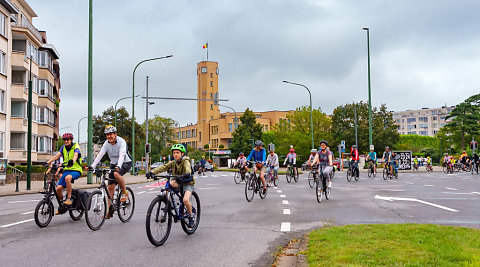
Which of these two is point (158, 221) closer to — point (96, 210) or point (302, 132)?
point (96, 210)

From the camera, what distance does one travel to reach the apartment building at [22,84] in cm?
3331

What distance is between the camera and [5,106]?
1316 inches

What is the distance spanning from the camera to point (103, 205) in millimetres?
8328

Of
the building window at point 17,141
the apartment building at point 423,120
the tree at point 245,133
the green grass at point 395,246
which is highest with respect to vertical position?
the apartment building at point 423,120

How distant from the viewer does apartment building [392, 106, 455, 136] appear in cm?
16600

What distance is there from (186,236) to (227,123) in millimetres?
107336

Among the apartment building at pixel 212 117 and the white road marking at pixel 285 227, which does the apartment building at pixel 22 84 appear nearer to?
the white road marking at pixel 285 227

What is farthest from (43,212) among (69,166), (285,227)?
(285,227)

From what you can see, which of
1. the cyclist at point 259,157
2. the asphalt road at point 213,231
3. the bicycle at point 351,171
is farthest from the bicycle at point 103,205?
the bicycle at point 351,171

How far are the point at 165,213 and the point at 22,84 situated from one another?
34.4m

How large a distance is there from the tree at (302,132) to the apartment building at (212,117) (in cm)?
4029

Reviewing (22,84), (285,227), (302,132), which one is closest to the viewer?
(285,227)

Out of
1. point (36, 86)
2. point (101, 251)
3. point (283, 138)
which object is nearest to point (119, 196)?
point (101, 251)

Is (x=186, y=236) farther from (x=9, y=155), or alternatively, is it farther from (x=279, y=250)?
(x=9, y=155)
